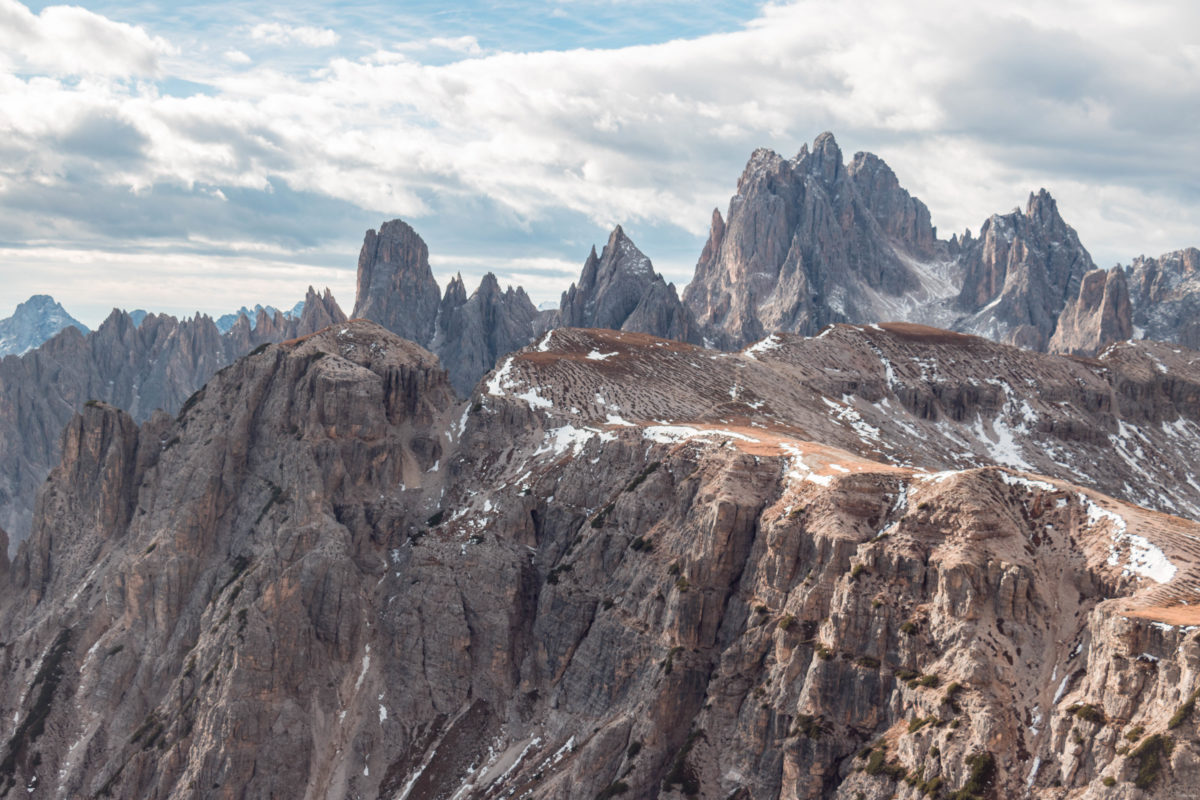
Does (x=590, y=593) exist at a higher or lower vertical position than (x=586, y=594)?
higher

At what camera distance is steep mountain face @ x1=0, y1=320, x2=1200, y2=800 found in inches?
2808

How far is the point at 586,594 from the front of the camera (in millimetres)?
112250

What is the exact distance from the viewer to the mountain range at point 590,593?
2805 inches

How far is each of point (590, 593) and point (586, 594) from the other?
583 mm

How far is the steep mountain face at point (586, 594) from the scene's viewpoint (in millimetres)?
71312

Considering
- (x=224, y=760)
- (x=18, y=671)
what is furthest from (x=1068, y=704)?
(x=18, y=671)

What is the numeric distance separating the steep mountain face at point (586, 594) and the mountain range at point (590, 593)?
1.22 feet

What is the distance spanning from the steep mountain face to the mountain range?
372mm

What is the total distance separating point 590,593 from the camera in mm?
112062

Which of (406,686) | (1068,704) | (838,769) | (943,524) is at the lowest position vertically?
(406,686)

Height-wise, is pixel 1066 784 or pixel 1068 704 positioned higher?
pixel 1068 704

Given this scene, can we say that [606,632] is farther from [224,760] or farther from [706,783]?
[224,760]

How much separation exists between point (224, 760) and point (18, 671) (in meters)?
53.3

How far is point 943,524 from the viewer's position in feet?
267
